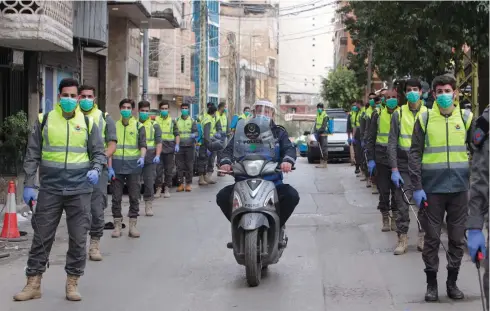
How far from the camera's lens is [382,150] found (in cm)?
1148

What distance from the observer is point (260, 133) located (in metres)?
8.86

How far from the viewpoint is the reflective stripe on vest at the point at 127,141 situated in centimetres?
1170

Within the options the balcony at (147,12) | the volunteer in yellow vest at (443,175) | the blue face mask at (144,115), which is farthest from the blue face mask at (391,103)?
the balcony at (147,12)

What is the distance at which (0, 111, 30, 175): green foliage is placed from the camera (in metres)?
15.2

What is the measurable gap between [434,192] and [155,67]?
40.3m

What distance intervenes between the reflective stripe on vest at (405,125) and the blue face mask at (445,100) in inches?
99.2

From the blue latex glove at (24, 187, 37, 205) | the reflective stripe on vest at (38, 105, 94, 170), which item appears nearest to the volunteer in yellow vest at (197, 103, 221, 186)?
the reflective stripe on vest at (38, 105, 94, 170)

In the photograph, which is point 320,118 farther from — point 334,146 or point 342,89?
point 342,89

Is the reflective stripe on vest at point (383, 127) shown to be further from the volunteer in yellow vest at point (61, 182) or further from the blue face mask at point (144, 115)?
the volunteer in yellow vest at point (61, 182)

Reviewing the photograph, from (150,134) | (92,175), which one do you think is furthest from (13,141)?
(92,175)

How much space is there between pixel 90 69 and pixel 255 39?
238 feet

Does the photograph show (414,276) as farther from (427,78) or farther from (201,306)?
(427,78)

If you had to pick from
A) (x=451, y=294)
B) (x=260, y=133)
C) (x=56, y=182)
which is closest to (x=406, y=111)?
(x=260, y=133)

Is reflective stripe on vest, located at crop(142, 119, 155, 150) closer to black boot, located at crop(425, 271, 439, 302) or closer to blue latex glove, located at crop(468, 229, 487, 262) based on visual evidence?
black boot, located at crop(425, 271, 439, 302)
